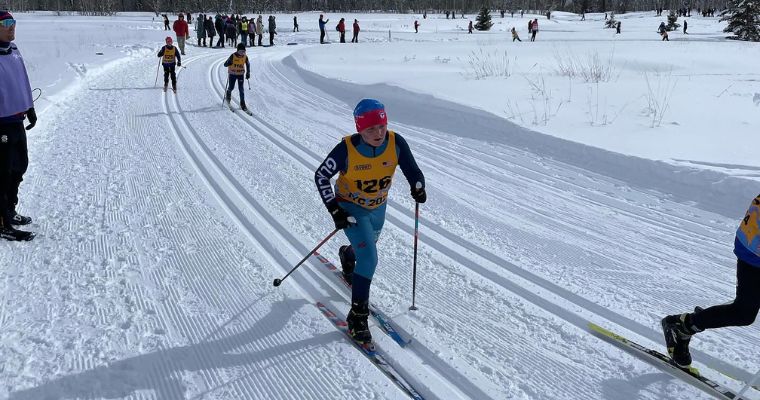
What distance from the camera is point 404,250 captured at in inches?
225

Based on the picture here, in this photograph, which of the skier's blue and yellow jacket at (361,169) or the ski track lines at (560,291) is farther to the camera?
the skier's blue and yellow jacket at (361,169)

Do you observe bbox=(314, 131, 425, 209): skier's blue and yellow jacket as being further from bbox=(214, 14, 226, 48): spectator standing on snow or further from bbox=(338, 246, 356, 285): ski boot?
bbox=(214, 14, 226, 48): spectator standing on snow

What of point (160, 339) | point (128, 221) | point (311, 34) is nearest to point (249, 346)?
point (160, 339)

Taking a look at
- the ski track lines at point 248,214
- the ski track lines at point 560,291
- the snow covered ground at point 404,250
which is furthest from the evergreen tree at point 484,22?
the ski track lines at point 560,291

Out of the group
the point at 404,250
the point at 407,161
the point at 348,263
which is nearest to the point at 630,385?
the point at 407,161

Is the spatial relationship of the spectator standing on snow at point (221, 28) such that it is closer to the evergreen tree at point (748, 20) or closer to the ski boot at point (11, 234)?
the ski boot at point (11, 234)

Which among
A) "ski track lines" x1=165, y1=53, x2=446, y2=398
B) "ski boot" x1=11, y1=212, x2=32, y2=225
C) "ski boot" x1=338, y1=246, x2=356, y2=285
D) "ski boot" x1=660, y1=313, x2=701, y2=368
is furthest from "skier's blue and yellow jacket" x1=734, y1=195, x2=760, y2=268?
"ski boot" x1=11, y1=212, x2=32, y2=225

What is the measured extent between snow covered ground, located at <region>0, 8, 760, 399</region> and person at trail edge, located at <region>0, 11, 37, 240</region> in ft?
1.27

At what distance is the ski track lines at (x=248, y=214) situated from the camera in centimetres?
483

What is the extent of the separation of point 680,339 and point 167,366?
144 inches

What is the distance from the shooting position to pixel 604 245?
18.8 feet

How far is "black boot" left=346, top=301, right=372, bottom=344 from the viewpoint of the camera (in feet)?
13.3

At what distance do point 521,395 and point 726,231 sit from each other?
12.5 feet

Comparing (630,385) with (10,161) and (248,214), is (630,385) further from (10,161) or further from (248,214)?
(10,161)
